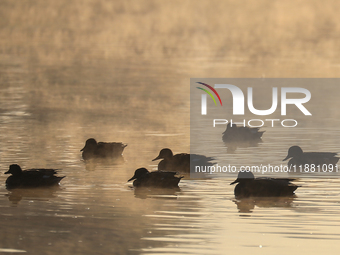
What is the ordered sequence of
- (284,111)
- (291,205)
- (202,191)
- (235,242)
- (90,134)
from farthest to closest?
(284,111) < (90,134) < (202,191) < (291,205) < (235,242)

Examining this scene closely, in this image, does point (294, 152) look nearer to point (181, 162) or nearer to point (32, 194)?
point (181, 162)

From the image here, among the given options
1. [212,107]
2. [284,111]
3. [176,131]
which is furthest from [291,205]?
[212,107]

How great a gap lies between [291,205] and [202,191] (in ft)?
5.87

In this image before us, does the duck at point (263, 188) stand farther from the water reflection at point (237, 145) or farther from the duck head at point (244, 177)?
the water reflection at point (237, 145)

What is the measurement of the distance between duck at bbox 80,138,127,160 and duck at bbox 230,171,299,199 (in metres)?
4.88

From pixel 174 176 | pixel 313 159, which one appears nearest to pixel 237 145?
pixel 313 159

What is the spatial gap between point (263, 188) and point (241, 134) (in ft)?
24.1

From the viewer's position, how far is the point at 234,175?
15.2 m

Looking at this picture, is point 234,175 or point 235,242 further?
point 234,175

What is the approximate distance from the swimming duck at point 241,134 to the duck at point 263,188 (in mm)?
6277

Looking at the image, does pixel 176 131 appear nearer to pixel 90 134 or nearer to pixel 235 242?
pixel 90 134

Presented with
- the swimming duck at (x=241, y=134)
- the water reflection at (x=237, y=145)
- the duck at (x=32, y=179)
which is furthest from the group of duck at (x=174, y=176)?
the swimming duck at (x=241, y=134)

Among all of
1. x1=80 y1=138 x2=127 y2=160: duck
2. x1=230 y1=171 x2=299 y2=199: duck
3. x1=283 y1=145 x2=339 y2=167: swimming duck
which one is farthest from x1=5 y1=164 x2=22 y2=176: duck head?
x1=283 y1=145 x2=339 y2=167: swimming duck

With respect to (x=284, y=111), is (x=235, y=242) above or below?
below
